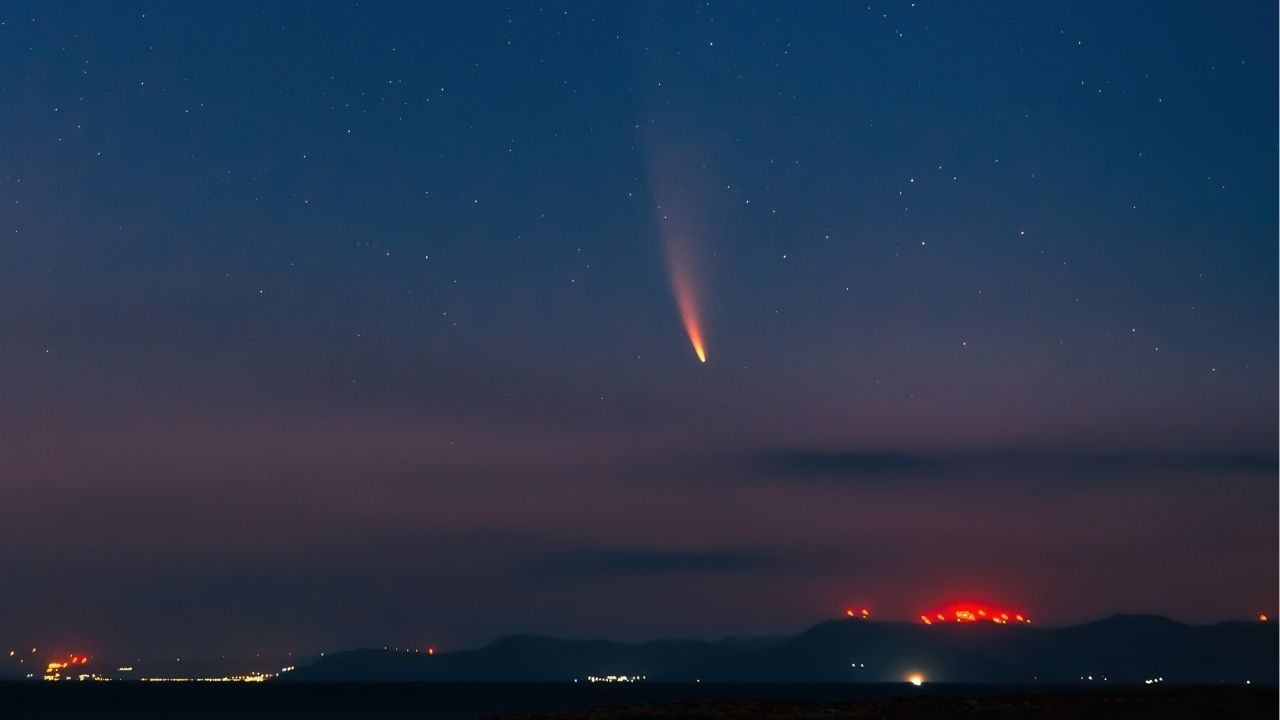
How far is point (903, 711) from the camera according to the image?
5791 cm

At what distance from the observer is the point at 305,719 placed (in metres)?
193

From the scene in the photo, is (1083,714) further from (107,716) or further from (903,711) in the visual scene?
(107,716)

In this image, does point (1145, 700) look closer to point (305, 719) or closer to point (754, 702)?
point (754, 702)

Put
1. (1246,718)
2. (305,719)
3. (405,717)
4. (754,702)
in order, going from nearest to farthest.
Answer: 1. (1246,718)
2. (754,702)
3. (405,717)
4. (305,719)

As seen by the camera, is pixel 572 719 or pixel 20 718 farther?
pixel 20 718

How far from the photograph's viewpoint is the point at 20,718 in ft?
639

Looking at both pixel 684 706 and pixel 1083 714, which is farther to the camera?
pixel 684 706

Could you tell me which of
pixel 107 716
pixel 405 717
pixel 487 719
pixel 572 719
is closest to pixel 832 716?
pixel 572 719

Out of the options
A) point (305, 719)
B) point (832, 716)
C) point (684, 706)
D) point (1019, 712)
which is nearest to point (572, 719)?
point (684, 706)

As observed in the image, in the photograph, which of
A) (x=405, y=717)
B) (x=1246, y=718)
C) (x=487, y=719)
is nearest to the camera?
(x=1246, y=718)

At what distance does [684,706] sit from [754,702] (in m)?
3.13

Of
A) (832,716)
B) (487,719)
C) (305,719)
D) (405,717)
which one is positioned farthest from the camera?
(305,719)

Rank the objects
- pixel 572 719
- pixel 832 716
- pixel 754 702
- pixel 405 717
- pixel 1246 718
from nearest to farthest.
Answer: pixel 1246 718 < pixel 832 716 < pixel 572 719 < pixel 754 702 < pixel 405 717

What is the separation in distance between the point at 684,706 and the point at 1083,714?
1795 centimetres
